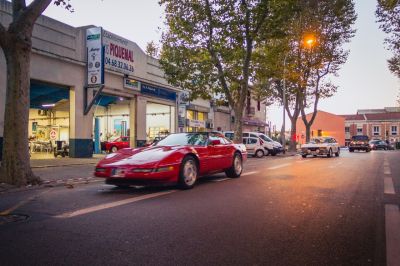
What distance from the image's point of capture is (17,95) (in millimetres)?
8602

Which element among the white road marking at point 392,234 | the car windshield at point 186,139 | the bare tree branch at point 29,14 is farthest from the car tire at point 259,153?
the white road marking at point 392,234

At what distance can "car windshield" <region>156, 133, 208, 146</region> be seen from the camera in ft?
29.5

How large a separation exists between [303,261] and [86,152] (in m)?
18.7

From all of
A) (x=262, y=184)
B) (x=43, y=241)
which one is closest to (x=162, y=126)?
(x=262, y=184)

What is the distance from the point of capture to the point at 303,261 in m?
3.28

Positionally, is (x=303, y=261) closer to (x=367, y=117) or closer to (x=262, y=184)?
(x=262, y=184)

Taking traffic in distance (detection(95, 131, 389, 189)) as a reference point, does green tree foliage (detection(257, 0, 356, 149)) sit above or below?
above

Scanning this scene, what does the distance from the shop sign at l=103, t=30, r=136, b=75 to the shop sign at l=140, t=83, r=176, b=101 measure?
5.94ft

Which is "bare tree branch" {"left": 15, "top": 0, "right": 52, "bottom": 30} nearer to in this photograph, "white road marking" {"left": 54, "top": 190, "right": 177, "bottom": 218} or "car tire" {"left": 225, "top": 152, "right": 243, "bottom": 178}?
"white road marking" {"left": 54, "top": 190, "right": 177, "bottom": 218}

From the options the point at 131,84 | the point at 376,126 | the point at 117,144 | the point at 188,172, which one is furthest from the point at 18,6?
the point at 376,126

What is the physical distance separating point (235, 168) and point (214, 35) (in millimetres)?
13092

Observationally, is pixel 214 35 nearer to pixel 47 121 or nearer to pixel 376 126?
pixel 47 121

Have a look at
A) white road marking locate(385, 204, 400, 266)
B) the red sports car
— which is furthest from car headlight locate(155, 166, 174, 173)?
white road marking locate(385, 204, 400, 266)

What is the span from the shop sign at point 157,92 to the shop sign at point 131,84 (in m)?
0.64
